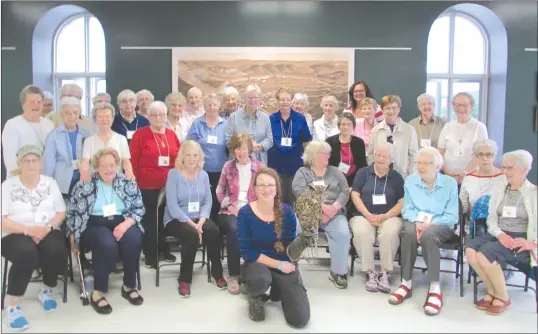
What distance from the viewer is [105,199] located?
337 centimetres

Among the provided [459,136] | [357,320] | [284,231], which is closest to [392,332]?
[357,320]

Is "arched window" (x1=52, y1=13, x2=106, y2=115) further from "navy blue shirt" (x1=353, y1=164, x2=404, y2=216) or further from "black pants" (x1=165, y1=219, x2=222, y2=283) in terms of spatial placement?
"navy blue shirt" (x1=353, y1=164, x2=404, y2=216)

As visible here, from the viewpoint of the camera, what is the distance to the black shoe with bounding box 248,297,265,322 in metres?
3.03

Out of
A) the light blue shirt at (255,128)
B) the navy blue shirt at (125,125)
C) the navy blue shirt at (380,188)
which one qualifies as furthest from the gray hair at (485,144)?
the navy blue shirt at (125,125)

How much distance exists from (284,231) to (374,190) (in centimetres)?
110

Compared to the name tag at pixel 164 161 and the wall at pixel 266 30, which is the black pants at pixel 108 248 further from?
the wall at pixel 266 30

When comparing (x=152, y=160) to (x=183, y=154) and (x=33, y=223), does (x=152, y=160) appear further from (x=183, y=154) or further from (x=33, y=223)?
(x=33, y=223)

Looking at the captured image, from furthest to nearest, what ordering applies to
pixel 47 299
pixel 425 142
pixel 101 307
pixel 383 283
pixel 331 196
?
pixel 425 142 < pixel 331 196 < pixel 383 283 < pixel 47 299 < pixel 101 307

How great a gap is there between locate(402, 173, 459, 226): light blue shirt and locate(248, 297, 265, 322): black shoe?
140cm

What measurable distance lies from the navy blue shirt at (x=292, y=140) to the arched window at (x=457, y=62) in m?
4.42

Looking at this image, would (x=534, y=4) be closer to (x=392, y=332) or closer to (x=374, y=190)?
(x=374, y=190)

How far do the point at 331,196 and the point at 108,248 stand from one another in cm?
183

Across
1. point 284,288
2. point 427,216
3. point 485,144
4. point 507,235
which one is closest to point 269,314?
point 284,288

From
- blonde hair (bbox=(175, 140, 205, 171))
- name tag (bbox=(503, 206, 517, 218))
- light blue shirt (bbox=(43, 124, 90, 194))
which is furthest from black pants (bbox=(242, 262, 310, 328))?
light blue shirt (bbox=(43, 124, 90, 194))
